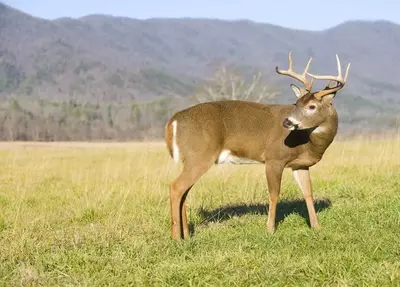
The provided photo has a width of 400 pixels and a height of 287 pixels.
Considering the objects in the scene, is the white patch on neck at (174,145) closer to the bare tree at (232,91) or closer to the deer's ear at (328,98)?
the deer's ear at (328,98)

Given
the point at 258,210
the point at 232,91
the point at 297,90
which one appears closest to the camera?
the point at 297,90

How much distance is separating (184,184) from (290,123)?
1.47 meters

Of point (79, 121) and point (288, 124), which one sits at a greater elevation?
point (288, 124)

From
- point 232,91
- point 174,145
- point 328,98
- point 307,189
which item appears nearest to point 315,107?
point 328,98

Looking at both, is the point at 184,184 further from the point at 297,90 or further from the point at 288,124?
the point at 297,90

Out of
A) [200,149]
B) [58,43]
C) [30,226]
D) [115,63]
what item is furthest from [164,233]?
[58,43]

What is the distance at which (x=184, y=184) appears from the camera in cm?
755

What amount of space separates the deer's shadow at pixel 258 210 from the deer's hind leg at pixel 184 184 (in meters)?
0.50

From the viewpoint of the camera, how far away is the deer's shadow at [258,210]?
848 cm

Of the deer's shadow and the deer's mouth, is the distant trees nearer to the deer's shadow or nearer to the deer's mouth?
the deer's shadow

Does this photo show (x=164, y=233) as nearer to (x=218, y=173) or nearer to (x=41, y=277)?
(x=41, y=277)

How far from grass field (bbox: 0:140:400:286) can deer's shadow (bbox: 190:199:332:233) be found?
0.02 m

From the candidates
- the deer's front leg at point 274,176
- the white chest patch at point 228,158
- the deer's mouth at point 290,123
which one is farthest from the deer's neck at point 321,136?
the white chest patch at point 228,158

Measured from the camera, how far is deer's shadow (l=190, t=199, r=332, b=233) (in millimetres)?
8484
